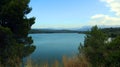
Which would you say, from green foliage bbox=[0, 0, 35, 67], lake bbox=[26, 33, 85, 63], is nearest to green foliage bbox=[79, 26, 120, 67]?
lake bbox=[26, 33, 85, 63]

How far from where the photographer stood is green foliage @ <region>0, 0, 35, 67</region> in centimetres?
1410

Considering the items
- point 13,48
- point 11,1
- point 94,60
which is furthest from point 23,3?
point 94,60

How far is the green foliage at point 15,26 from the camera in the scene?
46.3 feet

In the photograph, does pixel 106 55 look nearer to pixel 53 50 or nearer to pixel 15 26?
pixel 15 26

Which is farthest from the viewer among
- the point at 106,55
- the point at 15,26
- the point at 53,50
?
the point at 53,50

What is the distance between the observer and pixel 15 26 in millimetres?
15031

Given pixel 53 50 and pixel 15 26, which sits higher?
pixel 15 26

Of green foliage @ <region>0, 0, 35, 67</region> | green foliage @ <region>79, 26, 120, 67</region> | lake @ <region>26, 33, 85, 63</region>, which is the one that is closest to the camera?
green foliage @ <region>79, 26, 120, 67</region>

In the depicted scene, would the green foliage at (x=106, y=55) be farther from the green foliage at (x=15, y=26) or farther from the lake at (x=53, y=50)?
the green foliage at (x=15, y=26)

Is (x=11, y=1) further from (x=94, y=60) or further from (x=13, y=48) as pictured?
(x=94, y=60)

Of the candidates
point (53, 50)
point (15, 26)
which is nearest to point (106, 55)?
point (15, 26)

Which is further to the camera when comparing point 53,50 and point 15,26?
point 53,50

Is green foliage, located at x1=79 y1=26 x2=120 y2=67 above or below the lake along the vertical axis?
above

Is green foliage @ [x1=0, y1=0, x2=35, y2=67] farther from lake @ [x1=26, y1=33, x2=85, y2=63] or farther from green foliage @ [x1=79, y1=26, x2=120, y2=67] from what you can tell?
green foliage @ [x1=79, y1=26, x2=120, y2=67]
